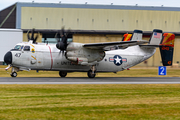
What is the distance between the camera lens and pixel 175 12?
6625 cm

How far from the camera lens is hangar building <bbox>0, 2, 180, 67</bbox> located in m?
60.8

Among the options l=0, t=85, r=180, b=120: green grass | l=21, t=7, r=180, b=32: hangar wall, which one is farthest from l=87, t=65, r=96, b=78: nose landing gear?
l=21, t=7, r=180, b=32: hangar wall

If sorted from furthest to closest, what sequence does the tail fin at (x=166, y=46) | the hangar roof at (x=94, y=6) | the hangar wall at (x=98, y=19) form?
1. the hangar roof at (x=94, y=6)
2. the hangar wall at (x=98, y=19)
3. the tail fin at (x=166, y=46)

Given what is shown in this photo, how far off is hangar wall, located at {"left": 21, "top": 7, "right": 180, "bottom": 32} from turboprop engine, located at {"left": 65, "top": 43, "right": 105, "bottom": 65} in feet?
113

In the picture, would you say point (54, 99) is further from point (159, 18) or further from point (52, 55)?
point (159, 18)

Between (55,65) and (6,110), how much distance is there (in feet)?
53.8

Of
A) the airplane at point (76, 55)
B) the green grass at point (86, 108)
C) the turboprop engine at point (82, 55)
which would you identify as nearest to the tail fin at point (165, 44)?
the airplane at point (76, 55)

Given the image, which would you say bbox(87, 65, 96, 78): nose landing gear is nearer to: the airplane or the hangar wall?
the airplane

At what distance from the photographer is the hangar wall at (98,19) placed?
61.2 metres

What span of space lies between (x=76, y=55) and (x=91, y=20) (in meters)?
36.9

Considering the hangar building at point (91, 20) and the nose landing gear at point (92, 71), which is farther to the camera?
the hangar building at point (91, 20)

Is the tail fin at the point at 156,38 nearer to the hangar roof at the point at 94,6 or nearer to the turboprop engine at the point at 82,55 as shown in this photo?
the turboprop engine at the point at 82,55

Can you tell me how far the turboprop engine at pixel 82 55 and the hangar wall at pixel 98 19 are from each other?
34.4 m

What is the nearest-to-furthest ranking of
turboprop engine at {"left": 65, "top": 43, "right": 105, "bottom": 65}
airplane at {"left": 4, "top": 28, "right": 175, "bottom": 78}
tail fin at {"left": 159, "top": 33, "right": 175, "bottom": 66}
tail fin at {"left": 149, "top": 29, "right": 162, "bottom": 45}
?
airplane at {"left": 4, "top": 28, "right": 175, "bottom": 78}, turboprop engine at {"left": 65, "top": 43, "right": 105, "bottom": 65}, tail fin at {"left": 159, "top": 33, "right": 175, "bottom": 66}, tail fin at {"left": 149, "top": 29, "right": 162, "bottom": 45}
